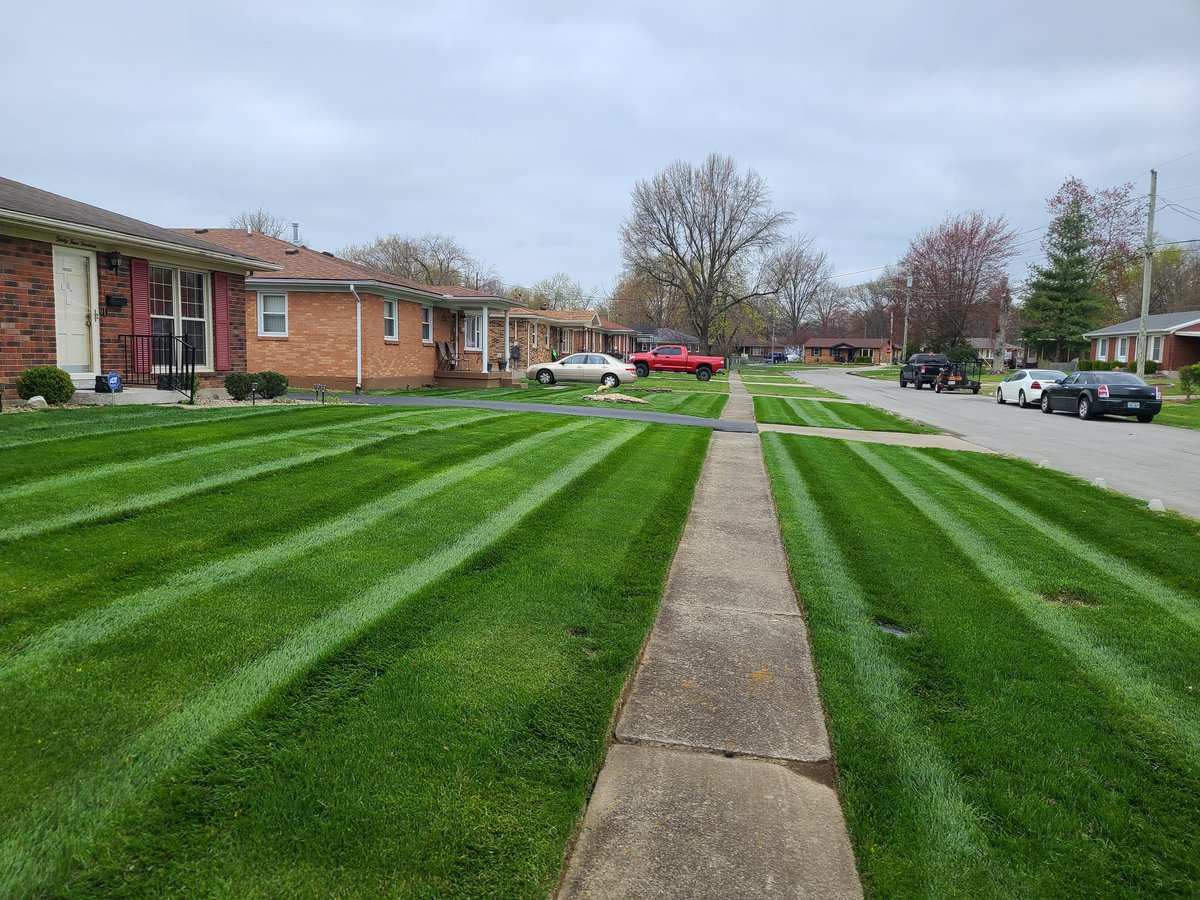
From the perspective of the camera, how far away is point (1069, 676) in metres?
4.02

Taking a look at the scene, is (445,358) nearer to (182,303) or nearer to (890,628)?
(182,303)

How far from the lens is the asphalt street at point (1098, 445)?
1037cm

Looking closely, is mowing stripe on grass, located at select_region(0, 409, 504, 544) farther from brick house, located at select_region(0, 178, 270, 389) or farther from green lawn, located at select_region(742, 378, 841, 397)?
green lawn, located at select_region(742, 378, 841, 397)

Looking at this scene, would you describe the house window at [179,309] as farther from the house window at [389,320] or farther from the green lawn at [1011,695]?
the green lawn at [1011,695]

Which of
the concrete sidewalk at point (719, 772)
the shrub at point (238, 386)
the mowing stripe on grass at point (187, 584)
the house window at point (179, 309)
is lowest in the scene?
the concrete sidewalk at point (719, 772)

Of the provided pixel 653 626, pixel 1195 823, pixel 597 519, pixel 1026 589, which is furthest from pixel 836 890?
pixel 597 519

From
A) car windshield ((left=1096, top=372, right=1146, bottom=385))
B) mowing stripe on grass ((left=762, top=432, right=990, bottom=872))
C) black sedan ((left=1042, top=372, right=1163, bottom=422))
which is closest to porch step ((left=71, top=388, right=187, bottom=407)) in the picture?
mowing stripe on grass ((left=762, top=432, right=990, bottom=872))

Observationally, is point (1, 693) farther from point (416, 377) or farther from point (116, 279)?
point (416, 377)

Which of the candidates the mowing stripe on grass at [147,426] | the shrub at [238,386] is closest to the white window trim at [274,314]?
the shrub at [238,386]

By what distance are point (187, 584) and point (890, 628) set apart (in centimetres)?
419

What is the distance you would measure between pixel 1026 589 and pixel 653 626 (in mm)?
2900

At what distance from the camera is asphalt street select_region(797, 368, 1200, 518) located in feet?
34.0

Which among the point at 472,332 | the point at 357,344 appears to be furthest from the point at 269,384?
the point at 472,332

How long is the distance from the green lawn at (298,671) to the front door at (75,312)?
20.9 feet
